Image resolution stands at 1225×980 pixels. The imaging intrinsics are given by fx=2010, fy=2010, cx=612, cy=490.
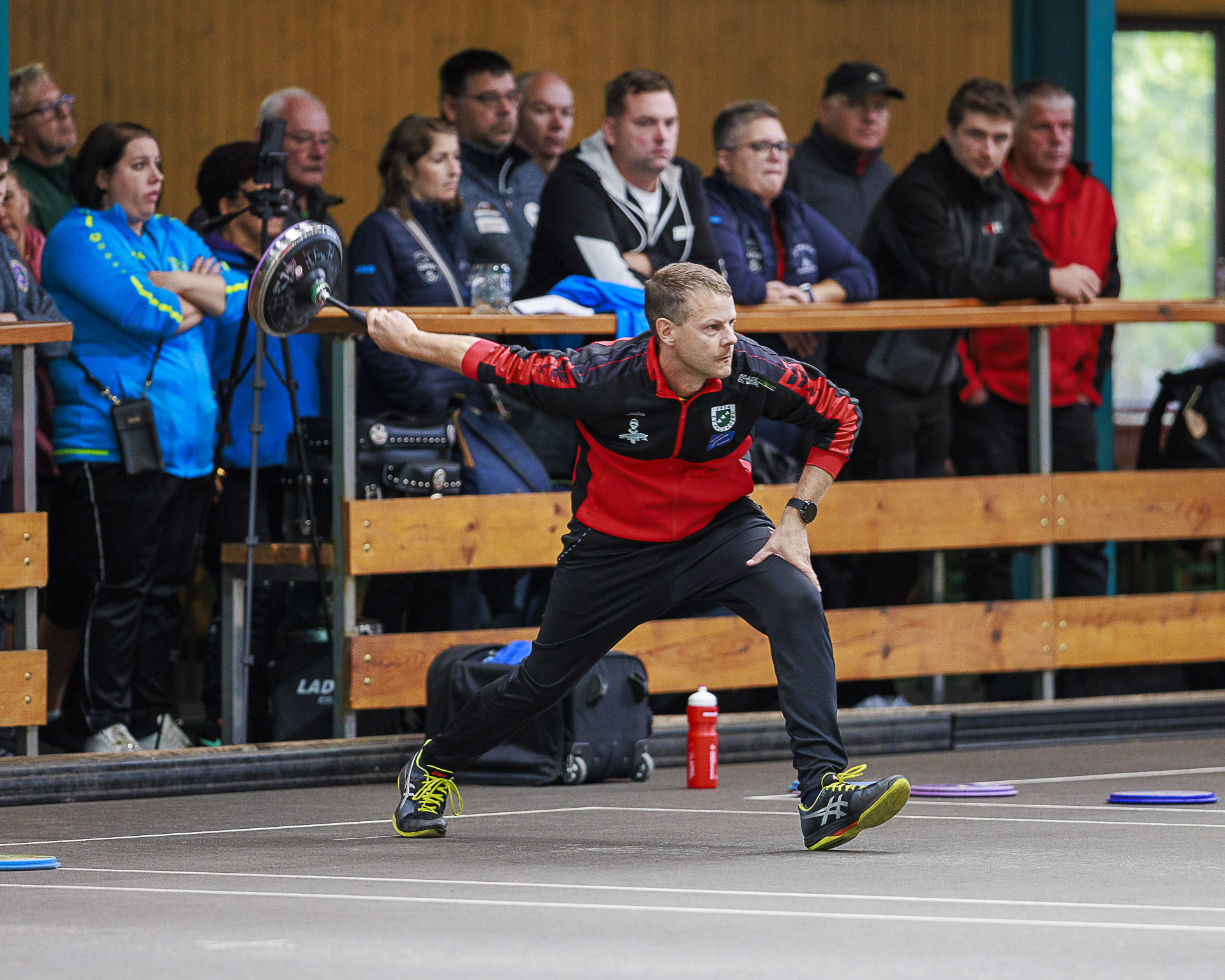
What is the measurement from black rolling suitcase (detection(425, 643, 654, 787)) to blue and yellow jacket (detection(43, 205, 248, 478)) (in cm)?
122

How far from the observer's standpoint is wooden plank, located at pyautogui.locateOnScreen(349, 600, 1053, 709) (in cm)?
737

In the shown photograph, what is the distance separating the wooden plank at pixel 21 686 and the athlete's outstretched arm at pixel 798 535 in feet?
8.76

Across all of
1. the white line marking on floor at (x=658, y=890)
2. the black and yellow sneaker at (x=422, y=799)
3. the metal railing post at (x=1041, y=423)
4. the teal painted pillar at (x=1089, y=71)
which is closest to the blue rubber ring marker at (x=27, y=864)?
the white line marking on floor at (x=658, y=890)

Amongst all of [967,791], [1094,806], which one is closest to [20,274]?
[967,791]

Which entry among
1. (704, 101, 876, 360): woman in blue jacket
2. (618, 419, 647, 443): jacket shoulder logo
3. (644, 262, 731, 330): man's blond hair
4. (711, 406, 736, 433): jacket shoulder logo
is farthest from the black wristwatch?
(704, 101, 876, 360): woman in blue jacket

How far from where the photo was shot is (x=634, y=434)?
5.68 m

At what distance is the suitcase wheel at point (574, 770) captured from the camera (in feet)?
23.3

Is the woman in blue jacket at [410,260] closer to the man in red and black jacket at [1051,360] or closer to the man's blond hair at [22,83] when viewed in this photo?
the man's blond hair at [22,83]

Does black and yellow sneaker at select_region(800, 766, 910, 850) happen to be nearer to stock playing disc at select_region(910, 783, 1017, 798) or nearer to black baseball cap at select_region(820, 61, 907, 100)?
stock playing disc at select_region(910, 783, 1017, 798)

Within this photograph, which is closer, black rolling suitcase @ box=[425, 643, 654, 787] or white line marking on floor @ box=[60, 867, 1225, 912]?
white line marking on floor @ box=[60, 867, 1225, 912]

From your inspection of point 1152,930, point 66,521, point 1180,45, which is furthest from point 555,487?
point 1180,45

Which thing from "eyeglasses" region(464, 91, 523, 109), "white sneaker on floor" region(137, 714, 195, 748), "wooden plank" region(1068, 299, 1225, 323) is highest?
"eyeglasses" region(464, 91, 523, 109)

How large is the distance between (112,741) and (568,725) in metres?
1.64

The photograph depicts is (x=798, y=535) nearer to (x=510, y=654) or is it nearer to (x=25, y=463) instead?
(x=510, y=654)
